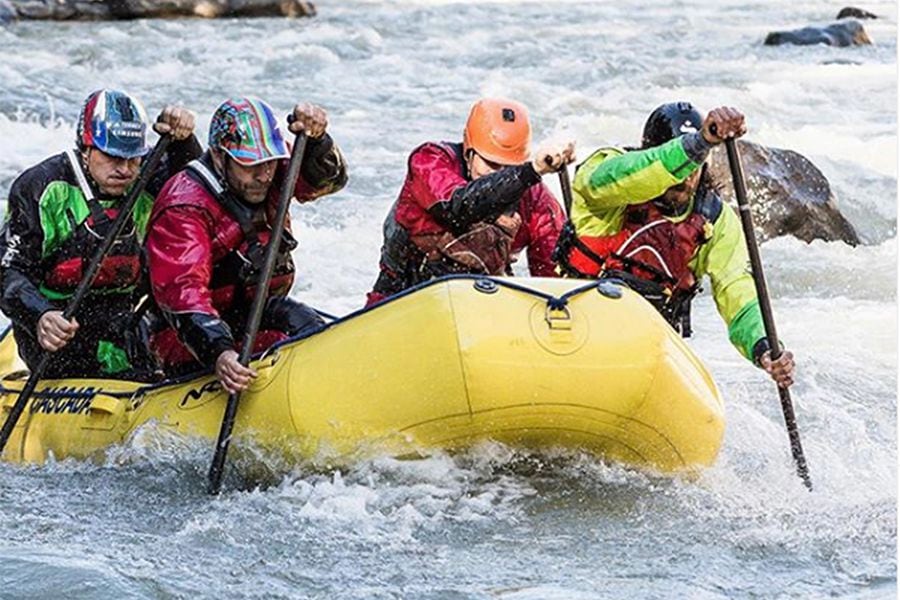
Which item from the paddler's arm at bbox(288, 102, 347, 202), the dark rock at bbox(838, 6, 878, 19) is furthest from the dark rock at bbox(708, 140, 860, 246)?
the dark rock at bbox(838, 6, 878, 19)

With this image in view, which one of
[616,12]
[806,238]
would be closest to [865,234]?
[806,238]

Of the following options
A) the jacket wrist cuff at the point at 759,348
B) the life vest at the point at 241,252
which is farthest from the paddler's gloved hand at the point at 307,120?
the jacket wrist cuff at the point at 759,348

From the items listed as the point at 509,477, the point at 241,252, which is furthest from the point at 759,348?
the point at 241,252

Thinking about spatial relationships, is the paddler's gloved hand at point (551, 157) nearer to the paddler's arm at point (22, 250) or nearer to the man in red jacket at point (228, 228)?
the man in red jacket at point (228, 228)

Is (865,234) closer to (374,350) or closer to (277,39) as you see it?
(374,350)

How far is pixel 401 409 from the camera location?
Answer: 192 inches

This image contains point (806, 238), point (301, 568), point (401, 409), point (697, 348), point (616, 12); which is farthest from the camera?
point (616, 12)

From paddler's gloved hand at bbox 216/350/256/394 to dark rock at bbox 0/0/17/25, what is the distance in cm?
1573

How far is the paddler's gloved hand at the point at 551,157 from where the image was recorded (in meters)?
5.12

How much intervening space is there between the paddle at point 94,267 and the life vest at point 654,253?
1502 mm

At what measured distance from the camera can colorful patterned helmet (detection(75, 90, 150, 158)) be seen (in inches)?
226

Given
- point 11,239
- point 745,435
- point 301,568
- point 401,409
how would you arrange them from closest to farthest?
1. point 301,568
2. point 401,409
3. point 11,239
4. point 745,435

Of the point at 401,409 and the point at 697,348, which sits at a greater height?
the point at 401,409

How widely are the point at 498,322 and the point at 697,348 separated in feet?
12.3
